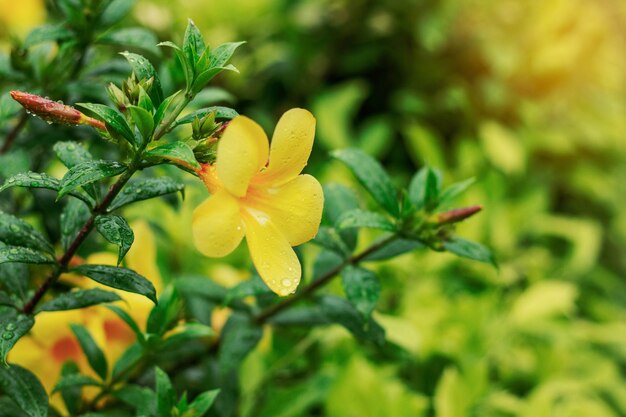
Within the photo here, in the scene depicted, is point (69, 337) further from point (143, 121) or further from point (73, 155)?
point (143, 121)

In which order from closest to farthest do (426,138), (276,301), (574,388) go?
(276,301) < (574,388) < (426,138)

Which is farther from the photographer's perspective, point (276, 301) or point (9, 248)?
point (276, 301)

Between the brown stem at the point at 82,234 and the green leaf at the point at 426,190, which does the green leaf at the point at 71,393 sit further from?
the green leaf at the point at 426,190

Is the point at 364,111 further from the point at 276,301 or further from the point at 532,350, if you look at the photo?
the point at 276,301

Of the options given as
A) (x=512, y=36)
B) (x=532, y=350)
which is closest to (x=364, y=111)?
(x=512, y=36)

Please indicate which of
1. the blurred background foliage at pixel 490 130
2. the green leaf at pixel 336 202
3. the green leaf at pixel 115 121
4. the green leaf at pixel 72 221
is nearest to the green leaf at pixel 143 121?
the green leaf at pixel 115 121

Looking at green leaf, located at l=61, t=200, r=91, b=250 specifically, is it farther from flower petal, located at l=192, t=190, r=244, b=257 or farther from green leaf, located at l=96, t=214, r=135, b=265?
flower petal, located at l=192, t=190, r=244, b=257
